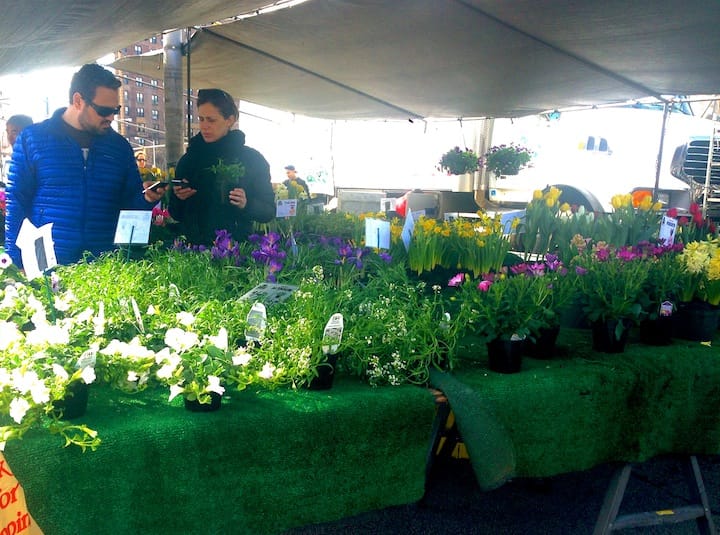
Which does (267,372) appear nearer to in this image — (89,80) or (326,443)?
(326,443)

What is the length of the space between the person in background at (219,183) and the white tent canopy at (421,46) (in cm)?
84

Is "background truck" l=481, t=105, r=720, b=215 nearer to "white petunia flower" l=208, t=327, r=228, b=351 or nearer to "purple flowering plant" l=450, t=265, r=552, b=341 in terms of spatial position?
"purple flowering plant" l=450, t=265, r=552, b=341

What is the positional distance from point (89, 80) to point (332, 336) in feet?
5.62

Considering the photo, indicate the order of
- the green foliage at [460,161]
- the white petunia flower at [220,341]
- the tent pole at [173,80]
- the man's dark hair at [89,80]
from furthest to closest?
1. the green foliage at [460,161]
2. the tent pole at [173,80]
3. the man's dark hair at [89,80]
4. the white petunia flower at [220,341]

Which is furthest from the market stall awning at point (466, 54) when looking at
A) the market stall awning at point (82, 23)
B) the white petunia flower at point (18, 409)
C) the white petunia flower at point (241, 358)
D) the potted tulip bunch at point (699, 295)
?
the white petunia flower at point (18, 409)

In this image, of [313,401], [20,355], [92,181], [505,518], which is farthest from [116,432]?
[505,518]

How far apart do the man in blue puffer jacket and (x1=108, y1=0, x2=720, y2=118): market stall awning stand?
93.3 inches

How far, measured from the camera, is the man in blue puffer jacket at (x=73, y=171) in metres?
2.53

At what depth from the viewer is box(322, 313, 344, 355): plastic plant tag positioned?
1581 mm

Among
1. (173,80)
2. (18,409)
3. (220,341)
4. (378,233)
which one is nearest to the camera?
(18,409)

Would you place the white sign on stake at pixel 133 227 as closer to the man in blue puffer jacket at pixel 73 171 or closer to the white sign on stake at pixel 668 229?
the man in blue puffer jacket at pixel 73 171

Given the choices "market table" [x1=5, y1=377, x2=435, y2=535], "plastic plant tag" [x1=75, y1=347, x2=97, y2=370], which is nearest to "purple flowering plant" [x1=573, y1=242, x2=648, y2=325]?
"market table" [x1=5, y1=377, x2=435, y2=535]

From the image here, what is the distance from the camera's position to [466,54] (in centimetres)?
529

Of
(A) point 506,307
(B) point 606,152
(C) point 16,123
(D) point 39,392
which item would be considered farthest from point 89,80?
(B) point 606,152
